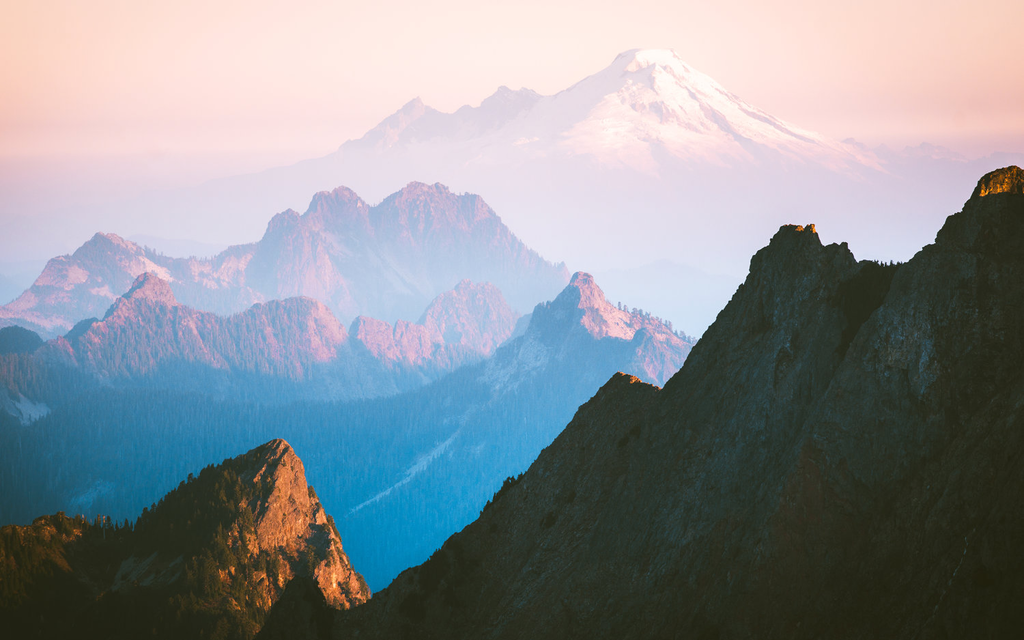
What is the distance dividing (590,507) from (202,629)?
81.0 meters

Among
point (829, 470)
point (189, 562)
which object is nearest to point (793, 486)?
point (829, 470)

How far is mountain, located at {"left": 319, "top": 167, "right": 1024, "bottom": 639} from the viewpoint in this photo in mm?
36938

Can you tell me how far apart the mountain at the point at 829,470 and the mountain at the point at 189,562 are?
245 ft

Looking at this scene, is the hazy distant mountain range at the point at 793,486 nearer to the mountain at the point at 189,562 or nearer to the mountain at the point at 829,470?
the mountain at the point at 829,470

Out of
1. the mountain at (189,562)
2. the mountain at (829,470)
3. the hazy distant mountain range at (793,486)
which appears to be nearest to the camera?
the mountain at (829,470)

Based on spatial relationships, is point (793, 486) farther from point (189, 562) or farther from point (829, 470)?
point (189, 562)

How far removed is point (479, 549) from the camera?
260 ft

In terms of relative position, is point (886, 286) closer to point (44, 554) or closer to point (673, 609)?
point (673, 609)

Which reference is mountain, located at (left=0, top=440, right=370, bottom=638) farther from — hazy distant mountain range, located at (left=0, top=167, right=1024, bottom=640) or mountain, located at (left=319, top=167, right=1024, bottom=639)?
mountain, located at (left=319, top=167, right=1024, bottom=639)

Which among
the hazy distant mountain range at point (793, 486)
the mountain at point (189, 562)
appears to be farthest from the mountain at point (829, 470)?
the mountain at point (189, 562)

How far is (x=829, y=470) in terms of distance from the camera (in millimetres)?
45250

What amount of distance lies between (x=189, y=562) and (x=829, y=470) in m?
119

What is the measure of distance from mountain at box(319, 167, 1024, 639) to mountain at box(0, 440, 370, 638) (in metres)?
74.8

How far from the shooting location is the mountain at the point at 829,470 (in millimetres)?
36938
